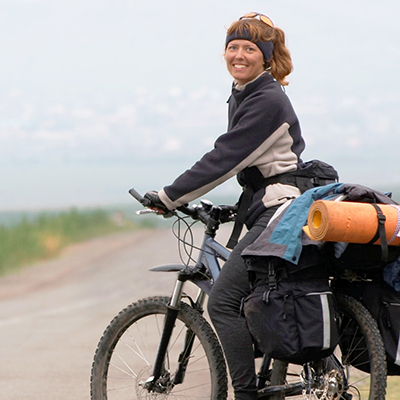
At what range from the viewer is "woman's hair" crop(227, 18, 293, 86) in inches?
179

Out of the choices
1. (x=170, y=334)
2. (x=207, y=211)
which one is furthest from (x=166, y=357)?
(x=207, y=211)

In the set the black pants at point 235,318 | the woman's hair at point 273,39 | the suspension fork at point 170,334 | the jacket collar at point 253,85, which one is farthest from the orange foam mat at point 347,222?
the suspension fork at point 170,334

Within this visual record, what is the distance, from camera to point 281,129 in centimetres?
443

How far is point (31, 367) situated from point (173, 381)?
2.83 meters

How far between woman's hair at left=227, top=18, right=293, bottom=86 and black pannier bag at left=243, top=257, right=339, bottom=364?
3.39 feet

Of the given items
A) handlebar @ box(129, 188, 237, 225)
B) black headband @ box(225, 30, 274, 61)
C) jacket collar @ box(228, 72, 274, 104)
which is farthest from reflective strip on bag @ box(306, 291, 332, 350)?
black headband @ box(225, 30, 274, 61)

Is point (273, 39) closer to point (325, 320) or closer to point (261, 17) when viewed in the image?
point (261, 17)

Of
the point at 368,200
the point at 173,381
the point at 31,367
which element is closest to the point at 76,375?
the point at 31,367

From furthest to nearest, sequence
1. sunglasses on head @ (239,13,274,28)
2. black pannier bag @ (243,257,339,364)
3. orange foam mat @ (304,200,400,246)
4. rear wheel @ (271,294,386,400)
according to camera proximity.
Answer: sunglasses on head @ (239,13,274,28), rear wheel @ (271,294,386,400), black pannier bag @ (243,257,339,364), orange foam mat @ (304,200,400,246)

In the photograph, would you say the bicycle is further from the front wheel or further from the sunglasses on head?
the sunglasses on head

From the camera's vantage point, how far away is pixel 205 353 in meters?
4.73

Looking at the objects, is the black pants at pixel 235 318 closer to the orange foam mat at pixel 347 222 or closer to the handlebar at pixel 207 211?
the handlebar at pixel 207 211

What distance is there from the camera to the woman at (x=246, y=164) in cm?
440

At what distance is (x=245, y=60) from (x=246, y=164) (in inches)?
20.9
